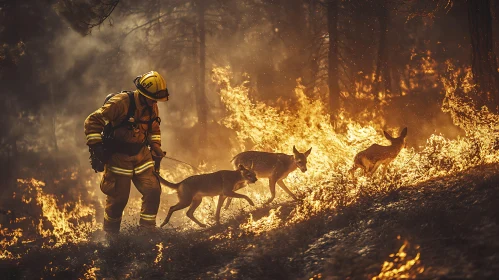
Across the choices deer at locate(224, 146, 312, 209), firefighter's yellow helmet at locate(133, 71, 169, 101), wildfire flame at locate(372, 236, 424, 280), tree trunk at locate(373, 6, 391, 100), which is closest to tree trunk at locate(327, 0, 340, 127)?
tree trunk at locate(373, 6, 391, 100)

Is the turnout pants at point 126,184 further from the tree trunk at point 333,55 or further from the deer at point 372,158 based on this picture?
the tree trunk at point 333,55

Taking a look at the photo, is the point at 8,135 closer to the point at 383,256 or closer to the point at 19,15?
the point at 19,15

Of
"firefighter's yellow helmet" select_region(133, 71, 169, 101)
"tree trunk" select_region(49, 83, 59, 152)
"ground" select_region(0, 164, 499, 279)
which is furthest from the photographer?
"tree trunk" select_region(49, 83, 59, 152)

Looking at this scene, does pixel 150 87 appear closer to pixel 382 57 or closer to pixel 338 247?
pixel 338 247

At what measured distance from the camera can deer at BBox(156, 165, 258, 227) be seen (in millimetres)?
9609

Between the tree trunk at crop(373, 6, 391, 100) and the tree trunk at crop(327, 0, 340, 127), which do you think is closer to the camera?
the tree trunk at crop(327, 0, 340, 127)

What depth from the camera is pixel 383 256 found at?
505cm

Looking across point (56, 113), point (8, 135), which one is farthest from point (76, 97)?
point (8, 135)

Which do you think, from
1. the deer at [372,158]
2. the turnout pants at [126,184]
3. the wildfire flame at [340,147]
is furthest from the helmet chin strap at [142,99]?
the deer at [372,158]

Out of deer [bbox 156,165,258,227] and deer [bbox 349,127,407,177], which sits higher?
deer [bbox 156,165,258,227]

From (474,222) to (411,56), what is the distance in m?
14.9

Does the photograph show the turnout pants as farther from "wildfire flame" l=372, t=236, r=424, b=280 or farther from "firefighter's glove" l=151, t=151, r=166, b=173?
"wildfire flame" l=372, t=236, r=424, b=280

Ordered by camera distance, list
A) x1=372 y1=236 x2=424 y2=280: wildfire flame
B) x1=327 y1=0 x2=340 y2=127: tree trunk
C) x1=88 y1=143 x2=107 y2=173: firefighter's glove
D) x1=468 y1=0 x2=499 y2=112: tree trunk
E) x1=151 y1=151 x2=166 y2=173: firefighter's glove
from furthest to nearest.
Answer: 1. x1=327 y1=0 x2=340 y2=127: tree trunk
2. x1=468 y1=0 x2=499 y2=112: tree trunk
3. x1=151 y1=151 x2=166 y2=173: firefighter's glove
4. x1=88 y1=143 x2=107 y2=173: firefighter's glove
5. x1=372 y1=236 x2=424 y2=280: wildfire flame

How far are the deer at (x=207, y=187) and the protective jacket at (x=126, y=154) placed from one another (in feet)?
3.00
